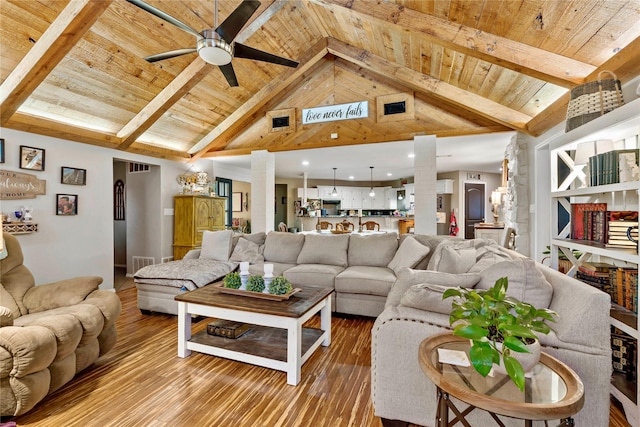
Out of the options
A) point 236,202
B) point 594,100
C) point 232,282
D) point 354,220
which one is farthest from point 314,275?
point 354,220

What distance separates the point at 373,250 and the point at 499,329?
283 centimetres

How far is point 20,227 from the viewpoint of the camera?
3498 mm

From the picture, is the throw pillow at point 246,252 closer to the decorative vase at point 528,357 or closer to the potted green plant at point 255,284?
the potted green plant at point 255,284

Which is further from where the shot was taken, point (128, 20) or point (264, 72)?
point (264, 72)

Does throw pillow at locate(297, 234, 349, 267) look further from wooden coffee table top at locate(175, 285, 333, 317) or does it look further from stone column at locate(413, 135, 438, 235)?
stone column at locate(413, 135, 438, 235)

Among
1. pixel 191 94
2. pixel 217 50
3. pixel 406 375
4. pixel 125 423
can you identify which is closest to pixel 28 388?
pixel 125 423

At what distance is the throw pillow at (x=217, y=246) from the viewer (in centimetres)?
420

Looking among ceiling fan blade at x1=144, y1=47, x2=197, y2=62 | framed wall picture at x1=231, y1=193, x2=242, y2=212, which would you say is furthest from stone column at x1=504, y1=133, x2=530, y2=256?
framed wall picture at x1=231, y1=193, x2=242, y2=212

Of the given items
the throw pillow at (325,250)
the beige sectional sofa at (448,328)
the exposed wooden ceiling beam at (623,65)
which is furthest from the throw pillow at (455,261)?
the exposed wooden ceiling beam at (623,65)

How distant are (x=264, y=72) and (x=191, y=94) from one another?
122 centimetres

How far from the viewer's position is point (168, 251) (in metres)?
5.68

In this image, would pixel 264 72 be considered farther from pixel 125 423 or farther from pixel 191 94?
pixel 125 423

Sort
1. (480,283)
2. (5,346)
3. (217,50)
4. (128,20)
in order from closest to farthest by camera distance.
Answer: (5,346), (480,283), (217,50), (128,20)

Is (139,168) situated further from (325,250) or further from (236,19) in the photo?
(236,19)
